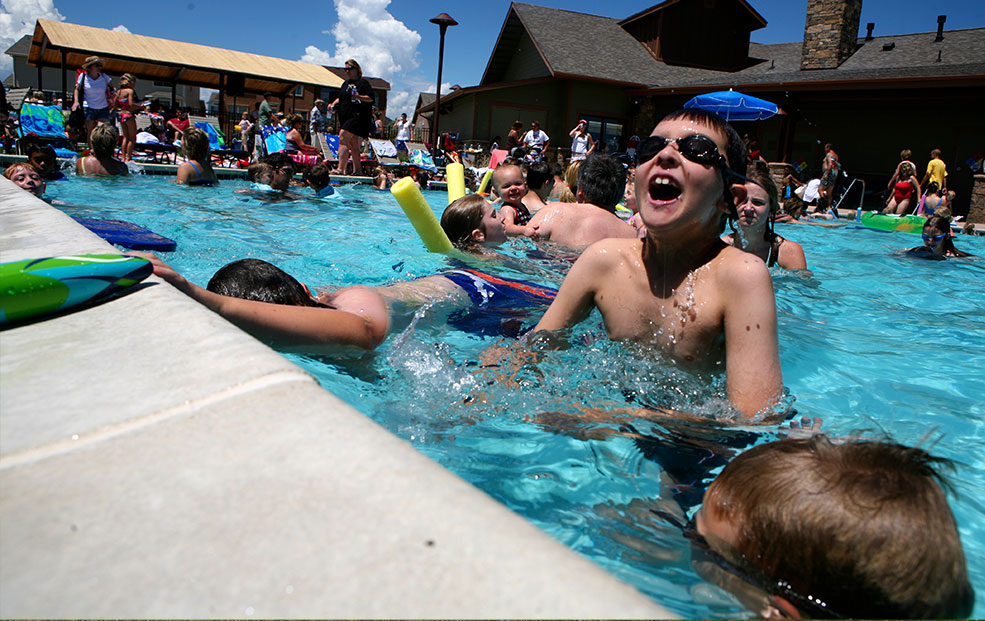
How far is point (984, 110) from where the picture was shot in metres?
17.9

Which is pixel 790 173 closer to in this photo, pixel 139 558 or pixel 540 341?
pixel 540 341

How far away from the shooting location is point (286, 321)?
2.34 meters

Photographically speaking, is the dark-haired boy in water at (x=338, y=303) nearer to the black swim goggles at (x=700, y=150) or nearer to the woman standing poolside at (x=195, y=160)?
the black swim goggles at (x=700, y=150)

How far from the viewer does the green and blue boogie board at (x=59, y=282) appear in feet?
5.40

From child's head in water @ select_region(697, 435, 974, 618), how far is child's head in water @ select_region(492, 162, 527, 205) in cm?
564

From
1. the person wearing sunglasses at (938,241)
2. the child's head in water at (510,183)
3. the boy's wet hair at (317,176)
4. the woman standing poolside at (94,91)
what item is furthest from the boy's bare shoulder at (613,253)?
the woman standing poolside at (94,91)

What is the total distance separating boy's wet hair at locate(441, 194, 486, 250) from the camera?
541 cm

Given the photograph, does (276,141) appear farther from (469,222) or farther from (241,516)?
(241,516)

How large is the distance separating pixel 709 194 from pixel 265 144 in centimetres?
1618

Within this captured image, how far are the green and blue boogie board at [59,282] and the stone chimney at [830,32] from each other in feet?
81.5

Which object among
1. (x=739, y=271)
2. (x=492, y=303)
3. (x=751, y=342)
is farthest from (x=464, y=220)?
(x=751, y=342)

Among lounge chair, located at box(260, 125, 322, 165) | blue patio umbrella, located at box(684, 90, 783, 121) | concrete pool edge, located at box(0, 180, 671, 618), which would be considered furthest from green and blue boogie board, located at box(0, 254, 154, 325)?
lounge chair, located at box(260, 125, 322, 165)

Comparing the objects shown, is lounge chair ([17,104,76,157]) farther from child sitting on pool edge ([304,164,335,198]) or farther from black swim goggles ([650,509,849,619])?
black swim goggles ([650,509,849,619])

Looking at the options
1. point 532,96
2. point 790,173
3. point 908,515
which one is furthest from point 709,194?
point 532,96
